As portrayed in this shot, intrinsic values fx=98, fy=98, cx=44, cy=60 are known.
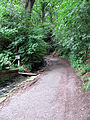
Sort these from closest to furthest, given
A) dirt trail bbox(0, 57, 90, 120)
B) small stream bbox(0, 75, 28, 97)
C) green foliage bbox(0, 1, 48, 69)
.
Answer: dirt trail bbox(0, 57, 90, 120), small stream bbox(0, 75, 28, 97), green foliage bbox(0, 1, 48, 69)

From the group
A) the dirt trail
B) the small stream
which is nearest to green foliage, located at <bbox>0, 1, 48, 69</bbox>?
the small stream

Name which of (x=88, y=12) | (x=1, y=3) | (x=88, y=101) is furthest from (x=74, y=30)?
(x=1, y=3)

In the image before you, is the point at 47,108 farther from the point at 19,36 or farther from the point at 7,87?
the point at 19,36

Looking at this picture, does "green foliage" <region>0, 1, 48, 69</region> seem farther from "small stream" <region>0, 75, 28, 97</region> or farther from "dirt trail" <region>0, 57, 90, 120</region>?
"dirt trail" <region>0, 57, 90, 120</region>

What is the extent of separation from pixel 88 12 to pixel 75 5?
0.78 meters

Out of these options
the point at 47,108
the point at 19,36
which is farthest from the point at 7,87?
the point at 19,36

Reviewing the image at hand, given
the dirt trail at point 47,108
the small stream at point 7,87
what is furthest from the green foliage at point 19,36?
the dirt trail at point 47,108

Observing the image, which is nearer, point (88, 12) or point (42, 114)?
point (42, 114)

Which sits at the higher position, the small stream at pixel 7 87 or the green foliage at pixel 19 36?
the green foliage at pixel 19 36

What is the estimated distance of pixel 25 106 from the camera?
3283mm

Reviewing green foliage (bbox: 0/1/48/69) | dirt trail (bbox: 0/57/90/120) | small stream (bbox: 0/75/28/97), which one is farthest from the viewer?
green foliage (bbox: 0/1/48/69)

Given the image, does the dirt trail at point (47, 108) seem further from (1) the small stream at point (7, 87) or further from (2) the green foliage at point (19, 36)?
(2) the green foliage at point (19, 36)

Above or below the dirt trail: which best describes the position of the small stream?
below

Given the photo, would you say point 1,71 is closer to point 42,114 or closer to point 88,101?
point 42,114
